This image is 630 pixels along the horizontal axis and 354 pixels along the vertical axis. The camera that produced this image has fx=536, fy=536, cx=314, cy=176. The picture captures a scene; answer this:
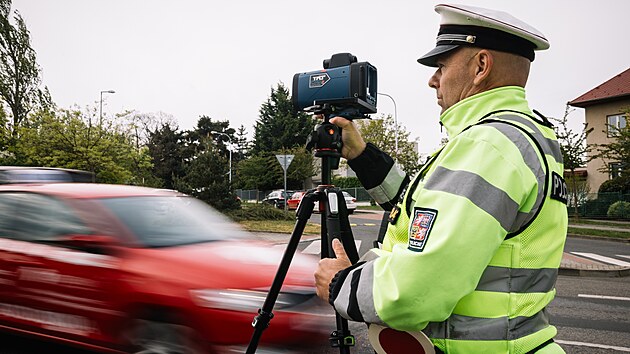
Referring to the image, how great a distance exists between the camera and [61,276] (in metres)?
4.22

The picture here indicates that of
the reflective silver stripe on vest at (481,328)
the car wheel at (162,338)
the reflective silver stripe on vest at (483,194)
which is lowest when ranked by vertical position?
the car wheel at (162,338)

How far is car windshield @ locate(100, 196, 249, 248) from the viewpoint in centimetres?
430

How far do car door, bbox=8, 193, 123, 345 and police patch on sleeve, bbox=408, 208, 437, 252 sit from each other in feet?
Result: 10.1

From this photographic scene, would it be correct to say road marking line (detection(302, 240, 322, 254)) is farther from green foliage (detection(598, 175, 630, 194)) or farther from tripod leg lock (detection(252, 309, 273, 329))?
green foliage (detection(598, 175, 630, 194))

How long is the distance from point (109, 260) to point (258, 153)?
147ft

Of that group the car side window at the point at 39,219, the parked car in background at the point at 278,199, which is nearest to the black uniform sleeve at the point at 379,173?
the car side window at the point at 39,219

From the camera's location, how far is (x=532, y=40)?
1.52 meters

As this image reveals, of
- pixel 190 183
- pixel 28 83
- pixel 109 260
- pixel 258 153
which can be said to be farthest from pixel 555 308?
pixel 258 153

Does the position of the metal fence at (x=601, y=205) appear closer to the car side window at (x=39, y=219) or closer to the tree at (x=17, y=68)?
the car side window at (x=39, y=219)

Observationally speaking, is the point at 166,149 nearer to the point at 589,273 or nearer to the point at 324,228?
the point at 589,273

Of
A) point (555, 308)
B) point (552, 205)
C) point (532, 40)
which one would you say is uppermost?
point (532, 40)

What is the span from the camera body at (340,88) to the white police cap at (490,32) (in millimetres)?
632

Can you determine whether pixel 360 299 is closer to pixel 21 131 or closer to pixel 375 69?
pixel 375 69

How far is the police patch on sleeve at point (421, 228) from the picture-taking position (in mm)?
1290
